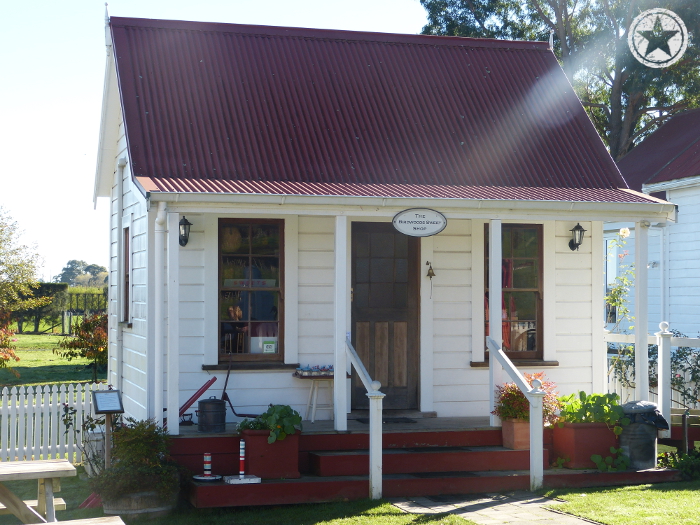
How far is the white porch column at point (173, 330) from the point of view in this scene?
29.6ft

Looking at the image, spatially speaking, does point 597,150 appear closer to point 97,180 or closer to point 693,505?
point 693,505

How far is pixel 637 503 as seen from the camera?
8.49 metres

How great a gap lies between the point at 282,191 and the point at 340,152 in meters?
1.80

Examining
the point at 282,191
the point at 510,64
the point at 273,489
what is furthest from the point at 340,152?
the point at 273,489

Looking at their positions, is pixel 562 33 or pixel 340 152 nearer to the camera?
pixel 340 152

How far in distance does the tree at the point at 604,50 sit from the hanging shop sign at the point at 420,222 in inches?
651

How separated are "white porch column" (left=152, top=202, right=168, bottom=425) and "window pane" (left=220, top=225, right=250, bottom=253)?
999 mm

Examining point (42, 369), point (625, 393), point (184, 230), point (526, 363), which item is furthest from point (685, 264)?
point (42, 369)

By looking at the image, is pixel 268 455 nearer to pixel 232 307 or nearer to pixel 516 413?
pixel 232 307

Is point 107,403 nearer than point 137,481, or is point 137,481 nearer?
point 137,481

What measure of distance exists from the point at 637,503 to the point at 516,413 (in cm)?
173

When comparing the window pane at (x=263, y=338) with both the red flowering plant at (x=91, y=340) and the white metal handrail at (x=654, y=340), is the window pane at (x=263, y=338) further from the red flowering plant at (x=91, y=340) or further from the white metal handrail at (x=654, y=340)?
the red flowering plant at (x=91, y=340)

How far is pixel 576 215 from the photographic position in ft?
34.0

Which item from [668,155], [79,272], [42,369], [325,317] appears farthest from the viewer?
[79,272]
